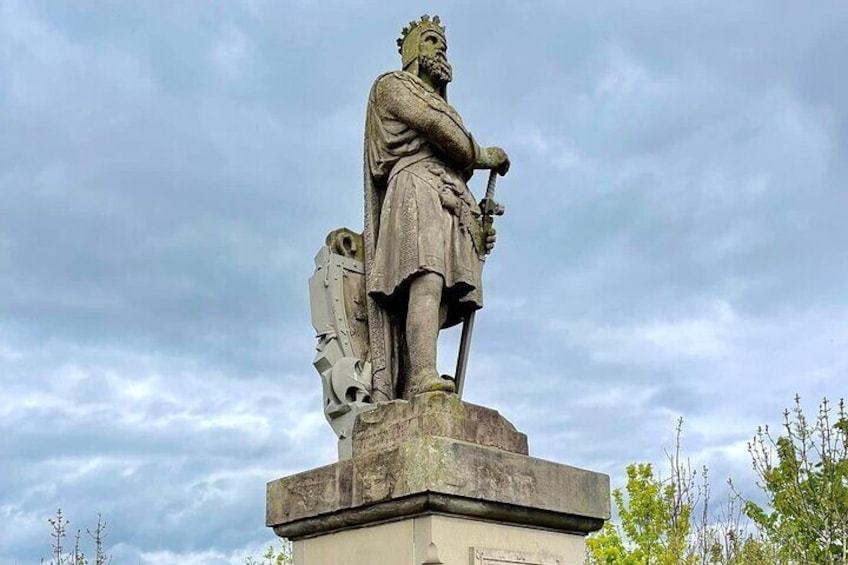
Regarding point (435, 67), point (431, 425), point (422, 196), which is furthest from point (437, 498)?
point (435, 67)

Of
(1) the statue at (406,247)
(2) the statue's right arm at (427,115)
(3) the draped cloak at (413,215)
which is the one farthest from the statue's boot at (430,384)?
(2) the statue's right arm at (427,115)

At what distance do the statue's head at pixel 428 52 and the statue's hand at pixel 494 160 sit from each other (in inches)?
22.6

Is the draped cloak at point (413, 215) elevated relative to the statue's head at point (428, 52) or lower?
lower

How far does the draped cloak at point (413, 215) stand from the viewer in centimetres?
719

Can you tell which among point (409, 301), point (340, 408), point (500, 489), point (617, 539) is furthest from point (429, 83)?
point (617, 539)

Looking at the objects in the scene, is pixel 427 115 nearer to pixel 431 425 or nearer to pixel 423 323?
pixel 423 323

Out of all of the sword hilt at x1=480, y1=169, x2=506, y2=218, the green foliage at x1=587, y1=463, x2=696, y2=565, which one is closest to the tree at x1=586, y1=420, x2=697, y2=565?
the green foliage at x1=587, y1=463, x2=696, y2=565

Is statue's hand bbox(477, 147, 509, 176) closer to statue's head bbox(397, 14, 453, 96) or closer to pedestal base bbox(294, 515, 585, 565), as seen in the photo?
statue's head bbox(397, 14, 453, 96)

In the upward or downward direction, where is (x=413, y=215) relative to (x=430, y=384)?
upward

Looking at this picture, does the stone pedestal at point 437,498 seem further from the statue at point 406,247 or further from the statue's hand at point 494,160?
the statue's hand at point 494,160

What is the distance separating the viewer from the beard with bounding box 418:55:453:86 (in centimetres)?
777

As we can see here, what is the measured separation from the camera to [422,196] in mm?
7242

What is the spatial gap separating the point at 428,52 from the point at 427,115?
737 mm

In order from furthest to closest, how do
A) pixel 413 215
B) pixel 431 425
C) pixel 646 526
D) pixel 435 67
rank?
pixel 646 526
pixel 435 67
pixel 413 215
pixel 431 425
